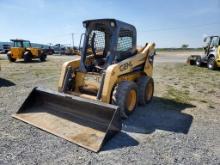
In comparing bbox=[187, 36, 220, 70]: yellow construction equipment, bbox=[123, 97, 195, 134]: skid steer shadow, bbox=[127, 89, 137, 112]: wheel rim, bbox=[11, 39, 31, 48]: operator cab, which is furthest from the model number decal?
bbox=[11, 39, 31, 48]: operator cab

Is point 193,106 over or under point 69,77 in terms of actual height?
under

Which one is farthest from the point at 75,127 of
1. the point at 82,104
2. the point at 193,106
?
the point at 193,106

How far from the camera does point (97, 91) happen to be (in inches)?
227

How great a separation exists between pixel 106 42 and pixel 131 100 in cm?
173

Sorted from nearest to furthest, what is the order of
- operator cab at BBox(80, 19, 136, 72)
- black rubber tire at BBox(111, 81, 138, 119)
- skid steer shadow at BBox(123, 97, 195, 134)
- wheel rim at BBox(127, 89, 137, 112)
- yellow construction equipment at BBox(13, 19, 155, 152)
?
yellow construction equipment at BBox(13, 19, 155, 152) → skid steer shadow at BBox(123, 97, 195, 134) → black rubber tire at BBox(111, 81, 138, 119) → wheel rim at BBox(127, 89, 137, 112) → operator cab at BBox(80, 19, 136, 72)

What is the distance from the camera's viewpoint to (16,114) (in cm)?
546

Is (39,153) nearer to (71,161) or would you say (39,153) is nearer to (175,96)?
(71,161)

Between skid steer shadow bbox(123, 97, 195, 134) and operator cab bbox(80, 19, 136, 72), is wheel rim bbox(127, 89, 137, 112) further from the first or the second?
operator cab bbox(80, 19, 136, 72)

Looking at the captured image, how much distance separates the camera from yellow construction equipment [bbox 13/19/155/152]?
4.57m

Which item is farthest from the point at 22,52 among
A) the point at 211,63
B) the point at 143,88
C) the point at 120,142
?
the point at 120,142

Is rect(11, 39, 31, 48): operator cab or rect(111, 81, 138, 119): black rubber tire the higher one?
rect(11, 39, 31, 48): operator cab

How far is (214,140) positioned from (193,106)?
247cm

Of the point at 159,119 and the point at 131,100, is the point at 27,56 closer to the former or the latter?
the point at 131,100

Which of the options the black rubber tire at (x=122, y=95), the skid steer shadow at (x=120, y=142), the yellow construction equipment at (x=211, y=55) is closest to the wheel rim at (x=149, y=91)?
the black rubber tire at (x=122, y=95)
